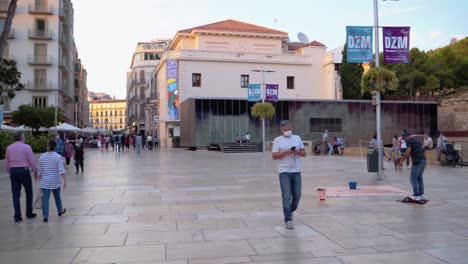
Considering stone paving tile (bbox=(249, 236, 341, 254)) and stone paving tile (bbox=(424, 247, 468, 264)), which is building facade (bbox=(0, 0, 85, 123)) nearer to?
stone paving tile (bbox=(249, 236, 341, 254))

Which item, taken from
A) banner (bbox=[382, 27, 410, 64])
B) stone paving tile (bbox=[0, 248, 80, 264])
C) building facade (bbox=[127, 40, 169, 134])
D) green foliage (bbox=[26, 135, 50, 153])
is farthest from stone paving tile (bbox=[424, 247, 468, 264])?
building facade (bbox=[127, 40, 169, 134])

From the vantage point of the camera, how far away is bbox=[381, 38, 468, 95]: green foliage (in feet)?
210

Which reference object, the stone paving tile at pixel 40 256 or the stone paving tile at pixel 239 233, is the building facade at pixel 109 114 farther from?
the stone paving tile at pixel 40 256

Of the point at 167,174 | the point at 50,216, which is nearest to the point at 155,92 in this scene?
the point at 167,174

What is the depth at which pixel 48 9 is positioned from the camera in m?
53.2

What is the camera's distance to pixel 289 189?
7.15 m

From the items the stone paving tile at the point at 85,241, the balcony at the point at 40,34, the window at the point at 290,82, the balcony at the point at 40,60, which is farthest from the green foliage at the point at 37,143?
the window at the point at 290,82

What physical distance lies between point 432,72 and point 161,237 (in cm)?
6799

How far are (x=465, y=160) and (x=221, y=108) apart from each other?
24.7 m

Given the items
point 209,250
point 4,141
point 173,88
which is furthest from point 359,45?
point 173,88

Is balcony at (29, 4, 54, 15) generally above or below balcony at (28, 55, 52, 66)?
above

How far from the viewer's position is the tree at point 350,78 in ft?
176

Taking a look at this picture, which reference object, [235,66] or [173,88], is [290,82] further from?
[173,88]

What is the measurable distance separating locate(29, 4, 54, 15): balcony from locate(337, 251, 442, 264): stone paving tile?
55.4m
